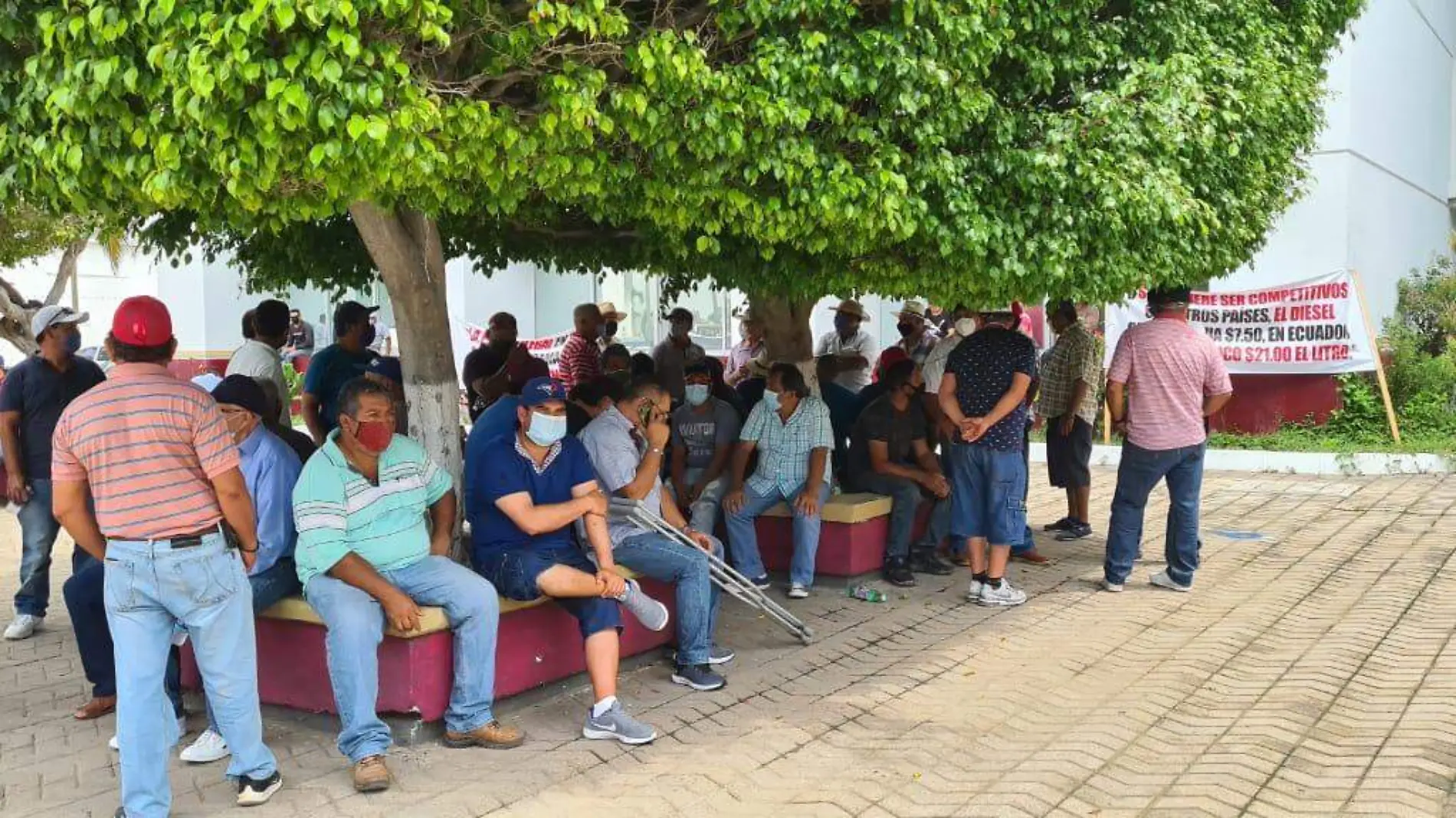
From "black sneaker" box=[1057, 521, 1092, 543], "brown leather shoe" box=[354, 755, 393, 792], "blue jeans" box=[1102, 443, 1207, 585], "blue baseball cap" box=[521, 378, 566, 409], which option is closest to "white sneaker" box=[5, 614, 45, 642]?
"brown leather shoe" box=[354, 755, 393, 792]

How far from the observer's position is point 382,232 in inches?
217

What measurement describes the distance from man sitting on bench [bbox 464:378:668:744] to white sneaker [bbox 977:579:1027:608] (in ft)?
8.86

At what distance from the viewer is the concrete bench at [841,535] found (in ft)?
24.0

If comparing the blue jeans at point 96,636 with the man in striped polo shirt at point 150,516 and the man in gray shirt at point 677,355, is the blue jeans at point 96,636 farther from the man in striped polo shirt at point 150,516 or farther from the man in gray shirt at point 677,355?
the man in gray shirt at point 677,355

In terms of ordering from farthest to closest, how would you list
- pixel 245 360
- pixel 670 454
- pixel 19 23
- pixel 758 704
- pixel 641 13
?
1. pixel 670 454
2. pixel 245 360
3. pixel 758 704
4. pixel 641 13
5. pixel 19 23

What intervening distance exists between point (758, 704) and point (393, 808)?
1.75 metres

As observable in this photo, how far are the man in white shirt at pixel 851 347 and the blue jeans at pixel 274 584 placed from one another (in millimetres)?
4981

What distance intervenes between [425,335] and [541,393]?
3.77ft

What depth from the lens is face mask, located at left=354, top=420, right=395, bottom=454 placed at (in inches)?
177

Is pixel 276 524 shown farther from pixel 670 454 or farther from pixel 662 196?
pixel 670 454

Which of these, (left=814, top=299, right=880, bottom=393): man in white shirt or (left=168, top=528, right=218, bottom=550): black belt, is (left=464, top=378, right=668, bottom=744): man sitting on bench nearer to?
(left=168, top=528, right=218, bottom=550): black belt

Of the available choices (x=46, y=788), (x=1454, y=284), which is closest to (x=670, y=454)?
(x=46, y=788)

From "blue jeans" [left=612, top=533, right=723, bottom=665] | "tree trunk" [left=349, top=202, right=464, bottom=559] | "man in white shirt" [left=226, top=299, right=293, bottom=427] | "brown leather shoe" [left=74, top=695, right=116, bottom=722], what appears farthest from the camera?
"man in white shirt" [left=226, top=299, right=293, bottom=427]

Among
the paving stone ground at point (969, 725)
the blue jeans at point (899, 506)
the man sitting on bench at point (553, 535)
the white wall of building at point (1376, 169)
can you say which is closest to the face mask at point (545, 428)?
the man sitting on bench at point (553, 535)
